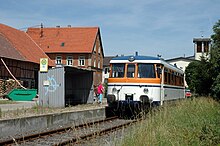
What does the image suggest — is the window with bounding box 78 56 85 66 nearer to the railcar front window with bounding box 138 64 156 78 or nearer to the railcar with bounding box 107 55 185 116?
the railcar with bounding box 107 55 185 116

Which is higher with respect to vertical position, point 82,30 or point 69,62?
point 82,30

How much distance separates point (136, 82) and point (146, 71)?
732mm

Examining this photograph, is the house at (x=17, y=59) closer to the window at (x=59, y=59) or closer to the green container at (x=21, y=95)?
the green container at (x=21, y=95)

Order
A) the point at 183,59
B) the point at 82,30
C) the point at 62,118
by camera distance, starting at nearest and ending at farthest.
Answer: the point at 62,118, the point at 82,30, the point at 183,59

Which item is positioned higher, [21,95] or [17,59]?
[17,59]

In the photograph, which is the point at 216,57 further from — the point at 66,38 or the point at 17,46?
the point at 66,38

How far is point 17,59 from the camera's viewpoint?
37844 mm

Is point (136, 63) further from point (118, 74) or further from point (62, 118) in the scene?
point (62, 118)

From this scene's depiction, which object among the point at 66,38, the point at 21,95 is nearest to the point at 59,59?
the point at 66,38

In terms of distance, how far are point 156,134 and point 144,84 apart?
9.14 metres

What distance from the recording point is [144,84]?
662 inches

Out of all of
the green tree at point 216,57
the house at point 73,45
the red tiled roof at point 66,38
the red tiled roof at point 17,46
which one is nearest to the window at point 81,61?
the house at point 73,45

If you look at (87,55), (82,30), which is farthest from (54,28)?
(87,55)

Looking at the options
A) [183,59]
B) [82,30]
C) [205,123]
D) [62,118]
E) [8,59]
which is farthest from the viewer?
[183,59]
